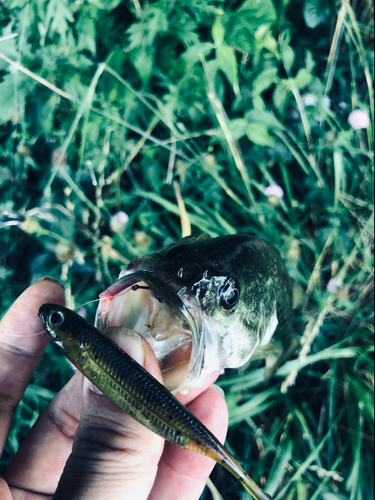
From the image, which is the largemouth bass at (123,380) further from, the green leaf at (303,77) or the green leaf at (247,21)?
the green leaf at (303,77)

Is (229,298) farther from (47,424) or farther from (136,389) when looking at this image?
(47,424)

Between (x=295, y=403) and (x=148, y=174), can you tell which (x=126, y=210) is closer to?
(x=148, y=174)

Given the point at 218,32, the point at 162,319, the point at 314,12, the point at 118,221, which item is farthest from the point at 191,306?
the point at 314,12

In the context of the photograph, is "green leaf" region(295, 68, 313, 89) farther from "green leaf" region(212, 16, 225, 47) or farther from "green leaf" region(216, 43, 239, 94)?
"green leaf" region(212, 16, 225, 47)

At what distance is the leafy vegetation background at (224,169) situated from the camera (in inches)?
84.8

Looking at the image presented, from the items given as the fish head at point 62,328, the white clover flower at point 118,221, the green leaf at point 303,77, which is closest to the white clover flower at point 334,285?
the green leaf at point 303,77

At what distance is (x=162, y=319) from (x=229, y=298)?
26 centimetres

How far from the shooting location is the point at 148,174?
2576 mm

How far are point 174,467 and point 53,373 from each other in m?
1.11

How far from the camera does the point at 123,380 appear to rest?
960 mm

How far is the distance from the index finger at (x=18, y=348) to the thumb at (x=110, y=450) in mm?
757

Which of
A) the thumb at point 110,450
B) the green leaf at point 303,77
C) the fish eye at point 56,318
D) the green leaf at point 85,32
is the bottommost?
the thumb at point 110,450

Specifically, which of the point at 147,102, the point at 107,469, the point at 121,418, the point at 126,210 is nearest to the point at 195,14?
the point at 147,102

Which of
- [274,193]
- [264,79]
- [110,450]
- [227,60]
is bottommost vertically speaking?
[274,193]
